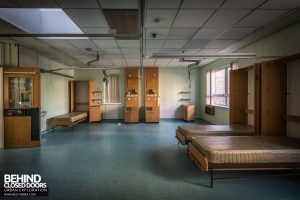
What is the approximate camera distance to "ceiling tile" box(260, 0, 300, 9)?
10.1 ft

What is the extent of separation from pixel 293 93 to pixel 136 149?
3.85 metres

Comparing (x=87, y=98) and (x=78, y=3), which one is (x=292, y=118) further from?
(x=87, y=98)

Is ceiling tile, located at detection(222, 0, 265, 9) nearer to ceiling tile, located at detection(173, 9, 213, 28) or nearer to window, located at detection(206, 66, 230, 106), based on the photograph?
ceiling tile, located at detection(173, 9, 213, 28)

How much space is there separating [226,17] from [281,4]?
0.87m

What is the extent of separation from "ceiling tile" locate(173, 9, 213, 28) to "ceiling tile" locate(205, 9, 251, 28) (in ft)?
0.54

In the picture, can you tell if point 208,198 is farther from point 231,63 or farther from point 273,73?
point 231,63

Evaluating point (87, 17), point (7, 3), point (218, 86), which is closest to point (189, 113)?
point (218, 86)

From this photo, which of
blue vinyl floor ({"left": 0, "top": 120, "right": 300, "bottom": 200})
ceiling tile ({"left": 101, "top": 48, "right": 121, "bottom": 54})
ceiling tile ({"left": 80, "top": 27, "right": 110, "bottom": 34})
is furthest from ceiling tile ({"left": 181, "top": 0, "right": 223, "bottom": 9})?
ceiling tile ({"left": 101, "top": 48, "right": 121, "bottom": 54})

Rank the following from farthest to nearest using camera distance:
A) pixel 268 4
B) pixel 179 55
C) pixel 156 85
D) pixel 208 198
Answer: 1. pixel 156 85
2. pixel 179 55
3. pixel 268 4
4. pixel 208 198

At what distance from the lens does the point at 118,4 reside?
10.4 ft

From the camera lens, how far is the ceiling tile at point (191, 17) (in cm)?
346

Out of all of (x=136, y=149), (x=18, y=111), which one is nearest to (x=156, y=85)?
(x=136, y=149)

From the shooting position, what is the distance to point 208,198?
9.14 ft

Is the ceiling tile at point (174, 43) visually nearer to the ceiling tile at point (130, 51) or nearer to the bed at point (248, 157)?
the ceiling tile at point (130, 51)
